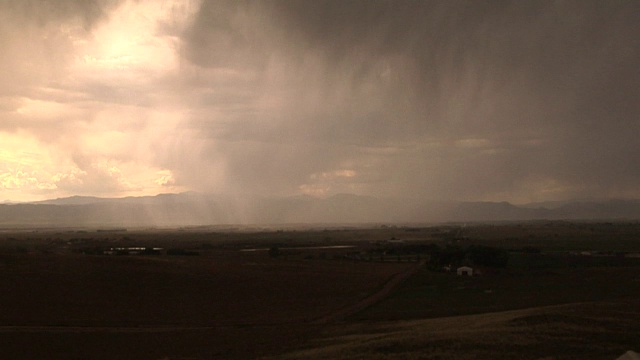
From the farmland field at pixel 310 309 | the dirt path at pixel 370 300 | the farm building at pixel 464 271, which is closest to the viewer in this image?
the farmland field at pixel 310 309

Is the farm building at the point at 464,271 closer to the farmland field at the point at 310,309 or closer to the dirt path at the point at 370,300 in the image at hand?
the farmland field at the point at 310,309

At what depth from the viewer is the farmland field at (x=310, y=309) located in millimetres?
28016

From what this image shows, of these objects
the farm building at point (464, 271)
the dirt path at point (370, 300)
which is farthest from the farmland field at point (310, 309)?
the farm building at point (464, 271)

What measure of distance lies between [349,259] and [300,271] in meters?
25.1

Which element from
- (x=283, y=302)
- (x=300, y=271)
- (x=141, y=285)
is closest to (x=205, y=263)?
(x=300, y=271)

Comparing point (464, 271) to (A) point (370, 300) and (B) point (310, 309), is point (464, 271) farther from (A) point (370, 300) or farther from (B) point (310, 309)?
(B) point (310, 309)

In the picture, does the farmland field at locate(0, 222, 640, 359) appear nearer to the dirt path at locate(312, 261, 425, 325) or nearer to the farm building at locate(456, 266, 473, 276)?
the dirt path at locate(312, 261, 425, 325)

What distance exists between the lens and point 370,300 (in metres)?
58.0

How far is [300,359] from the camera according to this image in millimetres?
26984

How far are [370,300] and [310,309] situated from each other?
690 cm

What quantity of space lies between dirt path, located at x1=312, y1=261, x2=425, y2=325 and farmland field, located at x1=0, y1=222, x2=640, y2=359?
0.70ft

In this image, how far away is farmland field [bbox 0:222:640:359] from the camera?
2802 cm

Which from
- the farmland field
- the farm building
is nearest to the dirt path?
the farmland field

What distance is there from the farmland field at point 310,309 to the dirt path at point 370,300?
213mm
